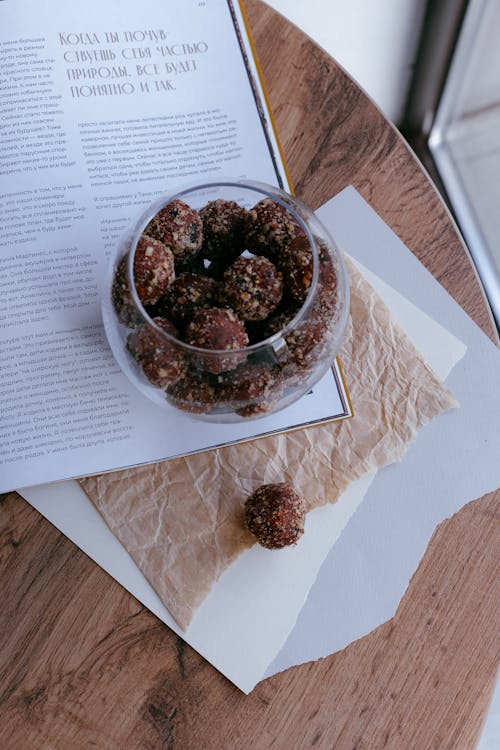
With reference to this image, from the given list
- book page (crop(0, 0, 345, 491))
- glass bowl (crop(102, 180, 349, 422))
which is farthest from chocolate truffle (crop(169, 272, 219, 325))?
book page (crop(0, 0, 345, 491))

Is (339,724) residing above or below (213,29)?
below

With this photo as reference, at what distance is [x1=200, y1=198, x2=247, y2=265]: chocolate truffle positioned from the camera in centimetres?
60

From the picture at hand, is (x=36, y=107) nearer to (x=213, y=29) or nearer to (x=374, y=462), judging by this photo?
(x=213, y=29)

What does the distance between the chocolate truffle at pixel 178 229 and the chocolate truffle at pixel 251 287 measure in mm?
46

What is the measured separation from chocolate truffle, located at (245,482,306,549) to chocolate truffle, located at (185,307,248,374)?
17 cm

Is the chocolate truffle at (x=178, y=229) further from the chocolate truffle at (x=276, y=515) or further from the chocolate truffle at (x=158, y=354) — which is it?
the chocolate truffle at (x=276, y=515)

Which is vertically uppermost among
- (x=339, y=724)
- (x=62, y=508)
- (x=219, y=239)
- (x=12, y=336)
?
(x=219, y=239)

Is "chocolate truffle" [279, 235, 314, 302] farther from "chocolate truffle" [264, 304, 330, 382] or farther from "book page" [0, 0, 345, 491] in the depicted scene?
"book page" [0, 0, 345, 491]

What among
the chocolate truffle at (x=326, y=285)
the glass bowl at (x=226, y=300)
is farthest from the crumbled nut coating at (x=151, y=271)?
the chocolate truffle at (x=326, y=285)

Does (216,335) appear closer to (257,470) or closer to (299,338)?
(299,338)

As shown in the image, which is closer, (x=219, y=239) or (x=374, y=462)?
(x=219, y=239)

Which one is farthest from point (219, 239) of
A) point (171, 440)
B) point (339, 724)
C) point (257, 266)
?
point (339, 724)

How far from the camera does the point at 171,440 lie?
27.2 inches

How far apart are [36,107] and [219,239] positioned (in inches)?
10.0
